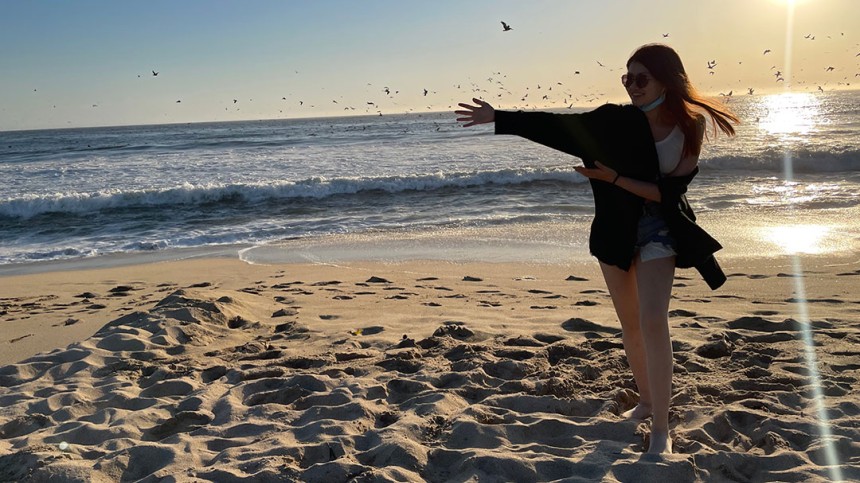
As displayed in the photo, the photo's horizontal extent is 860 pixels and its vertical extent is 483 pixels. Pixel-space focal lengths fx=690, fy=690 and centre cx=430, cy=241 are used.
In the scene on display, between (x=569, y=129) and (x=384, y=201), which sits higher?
(x=569, y=129)

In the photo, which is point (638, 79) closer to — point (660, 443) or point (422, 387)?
point (660, 443)

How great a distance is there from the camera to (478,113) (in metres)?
2.96

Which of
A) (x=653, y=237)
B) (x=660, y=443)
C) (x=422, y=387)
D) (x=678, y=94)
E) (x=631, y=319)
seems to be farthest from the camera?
(x=422, y=387)

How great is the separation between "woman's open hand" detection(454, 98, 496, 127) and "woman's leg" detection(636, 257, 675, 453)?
0.89m

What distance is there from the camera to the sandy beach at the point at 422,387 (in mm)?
3010

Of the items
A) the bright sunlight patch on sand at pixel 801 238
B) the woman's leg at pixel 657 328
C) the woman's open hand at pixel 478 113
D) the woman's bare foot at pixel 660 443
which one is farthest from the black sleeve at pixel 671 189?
the bright sunlight patch on sand at pixel 801 238

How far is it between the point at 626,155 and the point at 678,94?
31cm

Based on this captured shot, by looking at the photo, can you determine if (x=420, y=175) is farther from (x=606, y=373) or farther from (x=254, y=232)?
(x=606, y=373)

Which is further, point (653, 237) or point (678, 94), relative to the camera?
point (653, 237)

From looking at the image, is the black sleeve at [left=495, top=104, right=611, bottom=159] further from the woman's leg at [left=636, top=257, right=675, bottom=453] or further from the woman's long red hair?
the woman's leg at [left=636, top=257, right=675, bottom=453]

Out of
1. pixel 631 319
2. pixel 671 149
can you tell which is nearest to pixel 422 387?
pixel 631 319

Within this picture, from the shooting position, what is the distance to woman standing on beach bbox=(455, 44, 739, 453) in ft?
9.18

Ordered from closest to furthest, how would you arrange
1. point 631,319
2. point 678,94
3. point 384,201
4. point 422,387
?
point 678,94 < point 631,319 < point 422,387 < point 384,201

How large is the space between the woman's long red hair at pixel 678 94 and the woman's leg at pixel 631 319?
0.62m
